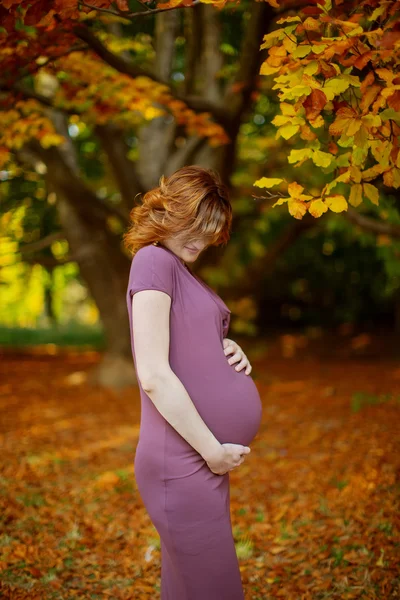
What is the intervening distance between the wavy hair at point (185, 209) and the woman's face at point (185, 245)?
1 cm

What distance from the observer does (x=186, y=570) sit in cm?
201

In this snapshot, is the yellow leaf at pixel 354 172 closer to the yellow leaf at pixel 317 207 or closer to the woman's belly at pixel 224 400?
the yellow leaf at pixel 317 207

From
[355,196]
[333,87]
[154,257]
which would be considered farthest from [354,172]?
[154,257]

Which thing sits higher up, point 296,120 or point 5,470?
point 296,120

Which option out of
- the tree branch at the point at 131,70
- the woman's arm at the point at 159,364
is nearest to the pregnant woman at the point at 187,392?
the woman's arm at the point at 159,364

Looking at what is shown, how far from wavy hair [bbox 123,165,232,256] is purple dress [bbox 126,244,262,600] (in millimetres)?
89

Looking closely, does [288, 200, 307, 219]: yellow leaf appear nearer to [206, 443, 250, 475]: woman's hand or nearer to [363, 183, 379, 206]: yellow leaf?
[363, 183, 379, 206]: yellow leaf

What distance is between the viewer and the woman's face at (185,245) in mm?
2047

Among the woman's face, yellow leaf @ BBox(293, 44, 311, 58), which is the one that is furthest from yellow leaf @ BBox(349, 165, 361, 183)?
the woman's face

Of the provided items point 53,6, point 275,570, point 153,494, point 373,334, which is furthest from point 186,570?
point 373,334

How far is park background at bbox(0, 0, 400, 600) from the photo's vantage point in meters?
2.62

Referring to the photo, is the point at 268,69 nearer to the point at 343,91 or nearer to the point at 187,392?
the point at 343,91

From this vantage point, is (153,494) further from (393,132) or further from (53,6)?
(53,6)

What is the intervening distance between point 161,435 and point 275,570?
6.60 feet
